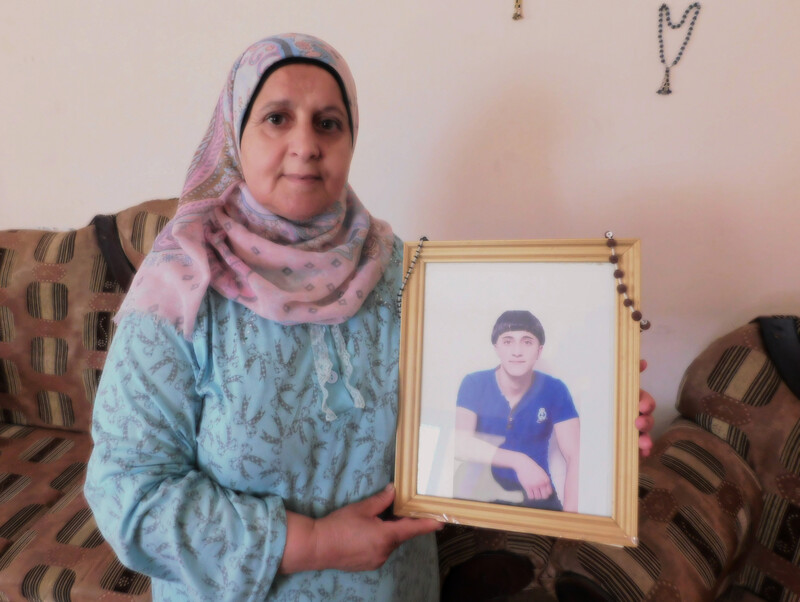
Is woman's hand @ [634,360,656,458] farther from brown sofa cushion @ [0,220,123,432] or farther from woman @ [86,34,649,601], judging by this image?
brown sofa cushion @ [0,220,123,432]

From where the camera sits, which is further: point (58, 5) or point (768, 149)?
point (58, 5)

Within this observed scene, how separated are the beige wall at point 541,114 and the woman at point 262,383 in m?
0.58

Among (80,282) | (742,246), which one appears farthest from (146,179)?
(742,246)

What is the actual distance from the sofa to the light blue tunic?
436mm

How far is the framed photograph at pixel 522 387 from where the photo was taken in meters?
0.64

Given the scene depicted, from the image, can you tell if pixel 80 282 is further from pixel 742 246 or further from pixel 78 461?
pixel 742 246

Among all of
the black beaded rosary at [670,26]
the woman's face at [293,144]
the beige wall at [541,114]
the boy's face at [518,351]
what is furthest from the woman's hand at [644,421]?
the black beaded rosary at [670,26]

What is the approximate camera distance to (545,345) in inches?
26.5

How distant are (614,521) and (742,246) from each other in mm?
969

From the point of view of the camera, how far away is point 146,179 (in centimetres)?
153

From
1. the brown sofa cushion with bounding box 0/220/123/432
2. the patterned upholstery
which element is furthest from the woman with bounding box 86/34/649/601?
the brown sofa cushion with bounding box 0/220/123/432

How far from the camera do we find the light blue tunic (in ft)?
2.09

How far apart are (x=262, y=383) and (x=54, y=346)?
1099 mm

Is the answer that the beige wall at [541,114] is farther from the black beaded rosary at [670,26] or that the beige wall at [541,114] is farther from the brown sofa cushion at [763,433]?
the brown sofa cushion at [763,433]
